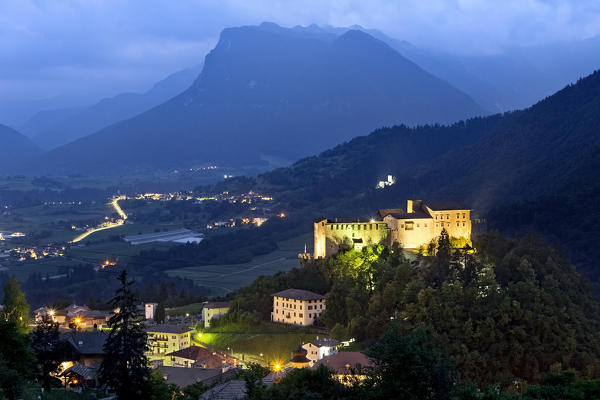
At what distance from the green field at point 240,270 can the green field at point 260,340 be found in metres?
41.0

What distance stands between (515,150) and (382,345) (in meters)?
155

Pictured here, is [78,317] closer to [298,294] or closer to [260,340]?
[260,340]

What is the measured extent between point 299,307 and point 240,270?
217 ft

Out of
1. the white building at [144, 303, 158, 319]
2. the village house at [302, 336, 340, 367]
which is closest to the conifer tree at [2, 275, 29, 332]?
the white building at [144, 303, 158, 319]

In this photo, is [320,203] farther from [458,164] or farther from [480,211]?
[480,211]

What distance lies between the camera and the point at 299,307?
64688mm

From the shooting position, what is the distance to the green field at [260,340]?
59781 mm

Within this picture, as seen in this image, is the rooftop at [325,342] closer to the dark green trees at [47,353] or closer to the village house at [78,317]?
the dark green trees at [47,353]

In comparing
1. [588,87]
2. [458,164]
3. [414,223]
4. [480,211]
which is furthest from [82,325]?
[588,87]

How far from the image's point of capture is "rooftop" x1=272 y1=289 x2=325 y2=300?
64.7m

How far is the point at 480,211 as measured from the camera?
406 ft

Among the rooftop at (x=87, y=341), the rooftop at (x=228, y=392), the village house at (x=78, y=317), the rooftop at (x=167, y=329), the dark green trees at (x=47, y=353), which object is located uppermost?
the dark green trees at (x=47, y=353)

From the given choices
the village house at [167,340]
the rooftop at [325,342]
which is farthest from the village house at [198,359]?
the rooftop at [325,342]

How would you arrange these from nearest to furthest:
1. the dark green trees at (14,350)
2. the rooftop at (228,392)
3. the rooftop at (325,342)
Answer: the dark green trees at (14,350), the rooftop at (228,392), the rooftop at (325,342)
